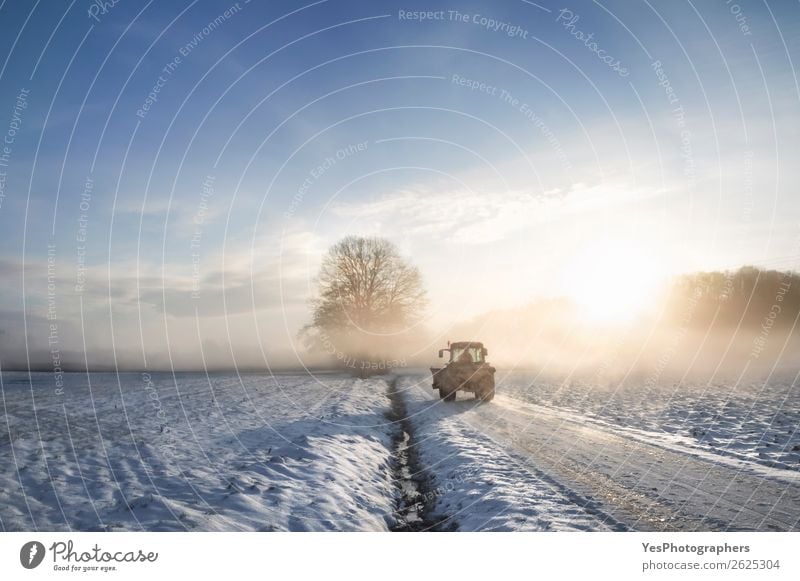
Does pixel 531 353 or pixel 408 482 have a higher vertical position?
pixel 408 482

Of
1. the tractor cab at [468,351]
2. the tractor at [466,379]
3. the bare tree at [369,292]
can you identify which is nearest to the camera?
the tractor at [466,379]

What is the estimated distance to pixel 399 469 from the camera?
9672mm

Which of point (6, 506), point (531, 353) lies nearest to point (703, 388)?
point (6, 506)

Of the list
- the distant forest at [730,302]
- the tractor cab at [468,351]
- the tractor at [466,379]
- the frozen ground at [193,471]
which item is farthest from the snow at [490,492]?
the distant forest at [730,302]

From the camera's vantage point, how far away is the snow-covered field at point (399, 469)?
19.2 feet

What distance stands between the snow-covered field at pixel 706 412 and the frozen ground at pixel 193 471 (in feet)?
25.0

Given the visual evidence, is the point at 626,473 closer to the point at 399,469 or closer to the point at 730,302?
the point at 399,469

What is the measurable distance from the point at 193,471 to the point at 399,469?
14.0 ft

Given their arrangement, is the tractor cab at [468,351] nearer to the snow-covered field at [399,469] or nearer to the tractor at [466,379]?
the tractor at [466,379]

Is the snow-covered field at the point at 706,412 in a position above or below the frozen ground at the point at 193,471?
below

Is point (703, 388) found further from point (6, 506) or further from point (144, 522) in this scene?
point (6, 506)

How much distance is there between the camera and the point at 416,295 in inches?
1452

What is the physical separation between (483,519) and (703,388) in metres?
22.4

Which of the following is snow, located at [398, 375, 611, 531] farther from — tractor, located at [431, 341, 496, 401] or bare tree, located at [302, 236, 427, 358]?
bare tree, located at [302, 236, 427, 358]
